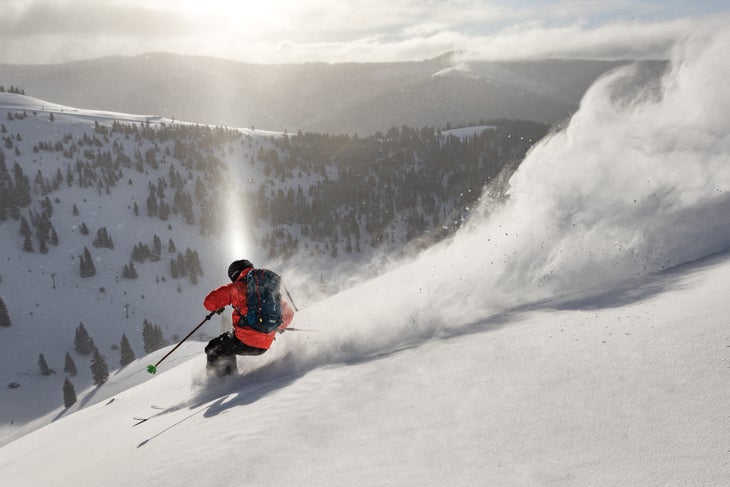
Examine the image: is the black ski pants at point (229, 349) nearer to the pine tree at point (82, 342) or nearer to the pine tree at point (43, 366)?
the pine tree at point (43, 366)

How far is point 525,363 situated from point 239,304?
5583mm

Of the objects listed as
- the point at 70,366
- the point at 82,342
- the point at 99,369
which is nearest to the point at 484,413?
the point at 99,369

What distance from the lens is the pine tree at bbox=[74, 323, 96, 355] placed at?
82.4m

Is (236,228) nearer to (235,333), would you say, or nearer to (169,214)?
(169,214)

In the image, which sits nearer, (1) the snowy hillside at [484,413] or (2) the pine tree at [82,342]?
(1) the snowy hillside at [484,413]

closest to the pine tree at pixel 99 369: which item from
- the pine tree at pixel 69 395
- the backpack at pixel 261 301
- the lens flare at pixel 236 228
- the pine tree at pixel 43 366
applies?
the pine tree at pixel 69 395

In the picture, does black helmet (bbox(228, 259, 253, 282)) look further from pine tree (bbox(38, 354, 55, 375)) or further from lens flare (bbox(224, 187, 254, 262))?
lens flare (bbox(224, 187, 254, 262))

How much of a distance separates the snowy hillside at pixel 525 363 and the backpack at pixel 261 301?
91 centimetres

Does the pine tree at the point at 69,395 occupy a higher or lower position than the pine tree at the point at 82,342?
lower

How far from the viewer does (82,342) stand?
82500 millimetres

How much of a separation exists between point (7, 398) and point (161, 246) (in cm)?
4737

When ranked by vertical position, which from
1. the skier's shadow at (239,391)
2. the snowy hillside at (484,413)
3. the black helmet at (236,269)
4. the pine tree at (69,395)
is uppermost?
the black helmet at (236,269)

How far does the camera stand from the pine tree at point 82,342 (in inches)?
3243

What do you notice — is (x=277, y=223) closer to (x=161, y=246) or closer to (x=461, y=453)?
(x=161, y=246)
